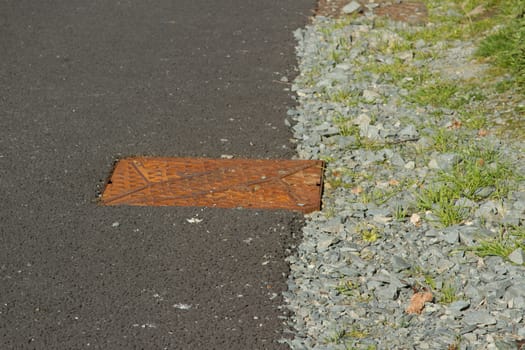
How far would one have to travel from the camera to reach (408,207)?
515 cm

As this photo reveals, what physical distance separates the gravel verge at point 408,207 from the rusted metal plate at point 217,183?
0.16m

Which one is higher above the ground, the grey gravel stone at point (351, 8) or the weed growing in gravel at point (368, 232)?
the grey gravel stone at point (351, 8)

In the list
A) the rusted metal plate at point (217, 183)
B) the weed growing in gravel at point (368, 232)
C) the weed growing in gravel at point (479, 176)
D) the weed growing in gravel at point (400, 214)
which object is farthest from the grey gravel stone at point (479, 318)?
the rusted metal plate at point (217, 183)

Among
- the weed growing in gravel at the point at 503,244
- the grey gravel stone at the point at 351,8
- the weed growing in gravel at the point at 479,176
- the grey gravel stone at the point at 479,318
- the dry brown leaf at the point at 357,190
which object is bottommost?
the grey gravel stone at the point at 479,318

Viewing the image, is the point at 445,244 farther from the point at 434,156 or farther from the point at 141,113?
the point at 141,113

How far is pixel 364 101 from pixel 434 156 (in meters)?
1.14

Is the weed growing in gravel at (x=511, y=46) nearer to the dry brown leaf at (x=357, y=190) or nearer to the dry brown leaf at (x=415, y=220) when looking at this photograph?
the dry brown leaf at (x=357, y=190)

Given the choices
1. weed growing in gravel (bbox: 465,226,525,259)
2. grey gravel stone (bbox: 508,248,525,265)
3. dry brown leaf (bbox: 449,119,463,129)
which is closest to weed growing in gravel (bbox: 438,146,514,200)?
weed growing in gravel (bbox: 465,226,525,259)

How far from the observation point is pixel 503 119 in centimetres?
616

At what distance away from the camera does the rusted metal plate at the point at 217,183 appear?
533 centimetres

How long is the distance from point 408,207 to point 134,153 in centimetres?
199

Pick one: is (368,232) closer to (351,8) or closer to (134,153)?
(134,153)

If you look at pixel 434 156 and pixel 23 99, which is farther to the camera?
pixel 23 99

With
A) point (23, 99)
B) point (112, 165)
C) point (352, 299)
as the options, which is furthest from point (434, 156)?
point (23, 99)
